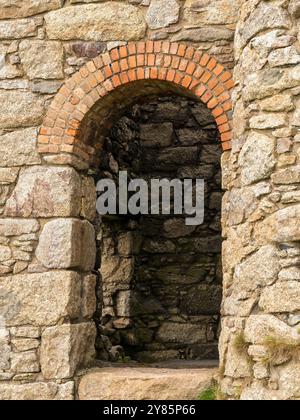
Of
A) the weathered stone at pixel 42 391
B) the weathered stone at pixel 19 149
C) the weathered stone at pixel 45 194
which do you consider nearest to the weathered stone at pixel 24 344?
the weathered stone at pixel 42 391

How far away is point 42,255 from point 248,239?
166 cm

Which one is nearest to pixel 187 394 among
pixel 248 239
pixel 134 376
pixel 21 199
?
pixel 134 376

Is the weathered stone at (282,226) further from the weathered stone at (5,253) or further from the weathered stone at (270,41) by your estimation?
the weathered stone at (5,253)

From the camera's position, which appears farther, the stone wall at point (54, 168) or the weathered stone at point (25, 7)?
the weathered stone at point (25, 7)

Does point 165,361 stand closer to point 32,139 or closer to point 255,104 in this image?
point 32,139

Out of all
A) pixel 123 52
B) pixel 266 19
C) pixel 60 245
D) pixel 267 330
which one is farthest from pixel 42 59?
pixel 267 330

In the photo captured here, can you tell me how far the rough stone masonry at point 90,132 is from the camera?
4.20 metres

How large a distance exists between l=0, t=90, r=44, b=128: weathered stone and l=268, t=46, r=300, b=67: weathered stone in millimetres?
1941

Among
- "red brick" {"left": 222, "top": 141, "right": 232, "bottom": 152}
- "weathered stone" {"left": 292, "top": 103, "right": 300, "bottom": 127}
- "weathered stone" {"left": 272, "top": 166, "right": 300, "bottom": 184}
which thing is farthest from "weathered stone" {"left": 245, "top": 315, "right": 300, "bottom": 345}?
"red brick" {"left": 222, "top": 141, "right": 232, "bottom": 152}

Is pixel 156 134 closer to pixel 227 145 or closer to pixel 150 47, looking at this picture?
pixel 150 47

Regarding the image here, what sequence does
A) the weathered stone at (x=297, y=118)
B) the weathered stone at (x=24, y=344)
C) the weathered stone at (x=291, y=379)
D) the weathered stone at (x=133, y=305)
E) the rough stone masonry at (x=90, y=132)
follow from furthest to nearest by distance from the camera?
the weathered stone at (x=133, y=305) → the weathered stone at (x=24, y=344) → the rough stone masonry at (x=90, y=132) → the weathered stone at (x=297, y=118) → the weathered stone at (x=291, y=379)

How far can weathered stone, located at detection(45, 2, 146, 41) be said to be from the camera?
509 cm

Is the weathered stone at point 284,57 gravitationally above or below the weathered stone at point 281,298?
above

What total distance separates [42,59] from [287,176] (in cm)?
232
